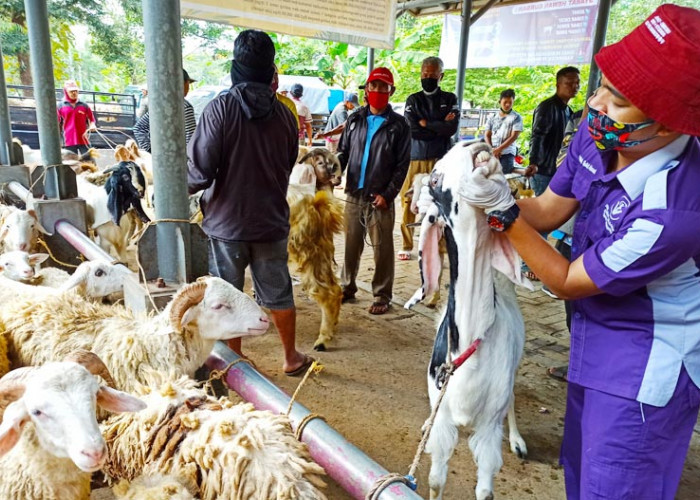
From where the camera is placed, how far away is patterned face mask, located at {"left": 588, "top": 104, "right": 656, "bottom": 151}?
1388 millimetres

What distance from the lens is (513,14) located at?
8.00 m

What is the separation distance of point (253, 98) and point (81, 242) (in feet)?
6.37

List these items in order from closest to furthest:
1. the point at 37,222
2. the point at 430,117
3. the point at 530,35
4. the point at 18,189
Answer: the point at 37,222 < the point at 18,189 < the point at 430,117 < the point at 530,35

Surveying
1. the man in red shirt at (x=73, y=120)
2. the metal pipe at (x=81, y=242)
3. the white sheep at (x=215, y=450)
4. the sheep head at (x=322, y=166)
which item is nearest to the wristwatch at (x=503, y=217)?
the white sheep at (x=215, y=450)

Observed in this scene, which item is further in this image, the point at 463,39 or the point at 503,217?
the point at 463,39

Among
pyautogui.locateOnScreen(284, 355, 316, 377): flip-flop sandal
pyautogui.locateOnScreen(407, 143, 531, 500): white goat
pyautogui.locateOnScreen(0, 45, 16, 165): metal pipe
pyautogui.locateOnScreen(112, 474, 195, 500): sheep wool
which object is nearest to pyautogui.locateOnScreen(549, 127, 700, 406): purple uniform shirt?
pyautogui.locateOnScreen(407, 143, 531, 500): white goat

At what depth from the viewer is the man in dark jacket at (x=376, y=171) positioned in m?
4.91

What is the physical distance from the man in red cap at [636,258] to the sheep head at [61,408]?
138 cm

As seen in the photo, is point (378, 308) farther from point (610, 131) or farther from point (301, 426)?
point (610, 131)

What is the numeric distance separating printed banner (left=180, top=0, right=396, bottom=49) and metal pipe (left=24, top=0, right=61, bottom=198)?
4.00 ft

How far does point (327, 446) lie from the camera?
4.80 ft

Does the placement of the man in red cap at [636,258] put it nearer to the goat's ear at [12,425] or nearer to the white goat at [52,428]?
the white goat at [52,428]

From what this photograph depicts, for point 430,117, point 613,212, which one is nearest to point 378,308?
point 430,117

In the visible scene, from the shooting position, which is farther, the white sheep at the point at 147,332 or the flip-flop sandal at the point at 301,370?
the flip-flop sandal at the point at 301,370
